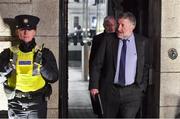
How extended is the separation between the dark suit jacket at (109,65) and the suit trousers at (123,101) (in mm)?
76

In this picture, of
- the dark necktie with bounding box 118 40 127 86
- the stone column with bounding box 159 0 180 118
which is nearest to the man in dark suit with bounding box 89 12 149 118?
the dark necktie with bounding box 118 40 127 86

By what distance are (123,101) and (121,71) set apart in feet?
1.28

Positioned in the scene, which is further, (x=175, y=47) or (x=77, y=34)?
(x=77, y=34)

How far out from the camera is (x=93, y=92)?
6.23 metres

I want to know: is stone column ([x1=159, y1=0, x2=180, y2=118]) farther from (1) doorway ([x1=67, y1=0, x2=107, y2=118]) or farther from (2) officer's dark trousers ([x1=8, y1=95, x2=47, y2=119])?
(1) doorway ([x1=67, y1=0, x2=107, y2=118])

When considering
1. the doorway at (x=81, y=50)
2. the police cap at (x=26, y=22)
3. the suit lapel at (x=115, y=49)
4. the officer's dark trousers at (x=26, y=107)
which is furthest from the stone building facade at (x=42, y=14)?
the doorway at (x=81, y=50)

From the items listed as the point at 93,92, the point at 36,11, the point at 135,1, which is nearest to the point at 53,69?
the point at 93,92

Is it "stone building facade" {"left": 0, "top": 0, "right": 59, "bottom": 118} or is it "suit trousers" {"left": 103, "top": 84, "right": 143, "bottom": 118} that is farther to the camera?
"stone building facade" {"left": 0, "top": 0, "right": 59, "bottom": 118}

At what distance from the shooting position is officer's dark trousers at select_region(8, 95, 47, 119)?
5602 millimetres

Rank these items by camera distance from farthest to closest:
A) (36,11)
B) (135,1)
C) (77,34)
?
(77,34) < (135,1) < (36,11)

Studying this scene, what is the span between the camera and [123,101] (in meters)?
6.16

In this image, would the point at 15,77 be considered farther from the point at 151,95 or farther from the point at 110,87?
the point at 151,95

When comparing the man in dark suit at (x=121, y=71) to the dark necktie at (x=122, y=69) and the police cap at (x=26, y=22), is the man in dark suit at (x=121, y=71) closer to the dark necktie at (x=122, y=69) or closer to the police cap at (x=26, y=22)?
the dark necktie at (x=122, y=69)

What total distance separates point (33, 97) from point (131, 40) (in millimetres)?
1535
